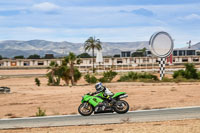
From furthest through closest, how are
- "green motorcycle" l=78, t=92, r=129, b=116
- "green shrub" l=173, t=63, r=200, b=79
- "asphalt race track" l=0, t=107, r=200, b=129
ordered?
"green shrub" l=173, t=63, r=200, b=79 → "green motorcycle" l=78, t=92, r=129, b=116 → "asphalt race track" l=0, t=107, r=200, b=129

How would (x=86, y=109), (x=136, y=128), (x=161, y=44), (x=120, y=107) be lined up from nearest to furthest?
(x=136, y=128)
(x=120, y=107)
(x=86, y=109)
(x=161, y=44)

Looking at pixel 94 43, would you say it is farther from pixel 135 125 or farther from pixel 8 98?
pixel 135 125

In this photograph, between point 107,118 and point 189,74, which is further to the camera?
point 189,74

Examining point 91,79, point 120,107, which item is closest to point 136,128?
point 120,107

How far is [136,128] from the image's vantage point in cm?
1141

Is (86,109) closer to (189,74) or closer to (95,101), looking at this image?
(95,101)

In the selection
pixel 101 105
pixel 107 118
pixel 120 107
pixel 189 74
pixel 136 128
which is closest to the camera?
pixel 136 128

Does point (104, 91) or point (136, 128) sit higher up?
point (104, 91)

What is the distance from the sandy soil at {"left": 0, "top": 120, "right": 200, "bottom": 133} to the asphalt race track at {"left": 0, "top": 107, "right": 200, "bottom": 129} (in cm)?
60

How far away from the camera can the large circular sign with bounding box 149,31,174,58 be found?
40469 millimetres

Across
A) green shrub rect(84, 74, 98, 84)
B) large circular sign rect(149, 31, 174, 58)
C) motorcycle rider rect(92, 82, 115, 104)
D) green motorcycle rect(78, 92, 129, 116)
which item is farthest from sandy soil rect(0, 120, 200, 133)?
green shrub rect(84, 74, 98, 84)

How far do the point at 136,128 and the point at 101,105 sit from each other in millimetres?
3146

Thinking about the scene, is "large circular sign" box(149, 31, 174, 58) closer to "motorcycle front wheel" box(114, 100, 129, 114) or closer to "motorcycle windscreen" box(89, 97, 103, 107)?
"motorcycle front wheel" box(114, 100, 129, 114)

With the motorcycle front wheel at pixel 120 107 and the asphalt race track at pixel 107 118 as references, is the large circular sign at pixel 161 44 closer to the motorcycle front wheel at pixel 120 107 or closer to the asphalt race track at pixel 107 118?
the asphalt race track at pixel 107 118
